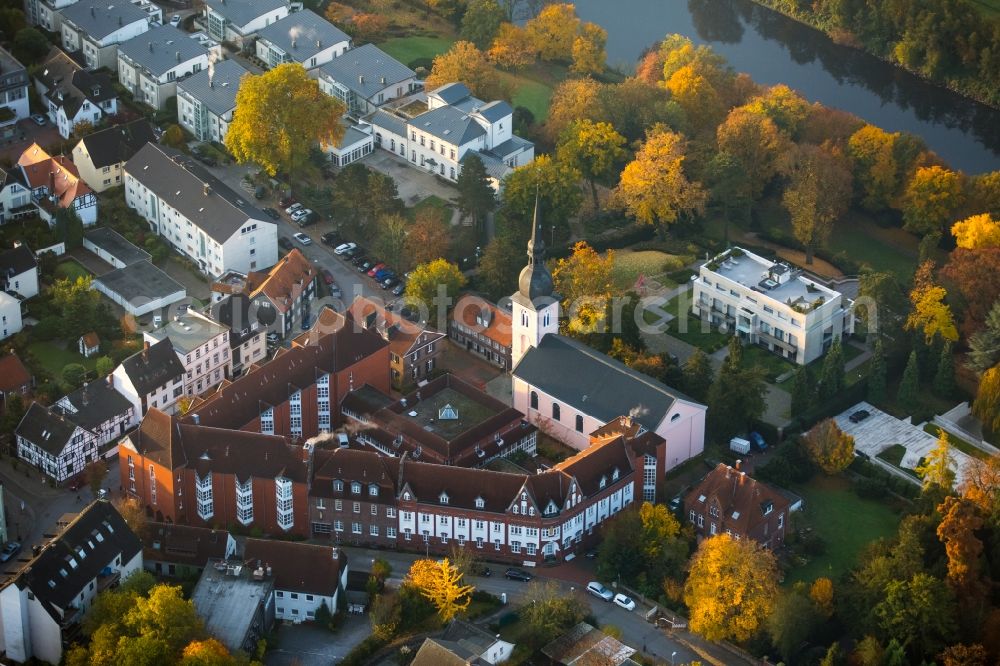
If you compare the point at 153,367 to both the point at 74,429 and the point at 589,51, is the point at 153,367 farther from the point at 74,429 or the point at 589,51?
the point at 589,51

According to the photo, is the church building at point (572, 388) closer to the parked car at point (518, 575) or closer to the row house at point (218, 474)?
the parked car at point (518, 575)

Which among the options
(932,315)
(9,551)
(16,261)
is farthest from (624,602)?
(16,261)

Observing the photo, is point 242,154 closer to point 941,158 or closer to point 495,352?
point 495,352

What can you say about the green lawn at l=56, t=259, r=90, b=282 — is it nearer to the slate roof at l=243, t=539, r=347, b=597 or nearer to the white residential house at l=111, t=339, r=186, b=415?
the white residential house at l=111, t=339, r=186, b=415

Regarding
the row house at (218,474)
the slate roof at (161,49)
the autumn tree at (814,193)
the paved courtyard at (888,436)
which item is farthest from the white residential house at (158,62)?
the paved courtyard at (888,436)

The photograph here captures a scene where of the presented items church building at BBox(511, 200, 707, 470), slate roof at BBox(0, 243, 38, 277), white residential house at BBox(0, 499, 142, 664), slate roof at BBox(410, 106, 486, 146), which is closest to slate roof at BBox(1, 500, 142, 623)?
white residential house at BBox(0, 499, 142, 664)

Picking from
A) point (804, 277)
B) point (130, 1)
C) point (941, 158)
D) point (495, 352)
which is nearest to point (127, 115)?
point (130, 1)
